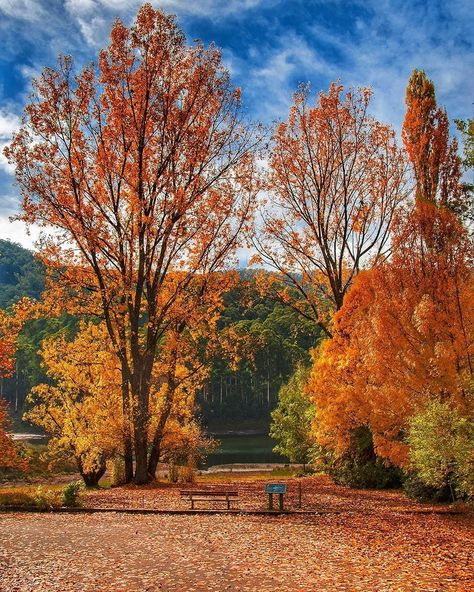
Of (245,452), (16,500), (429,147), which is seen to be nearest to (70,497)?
(16,500)

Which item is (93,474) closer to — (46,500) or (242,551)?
(46,500)

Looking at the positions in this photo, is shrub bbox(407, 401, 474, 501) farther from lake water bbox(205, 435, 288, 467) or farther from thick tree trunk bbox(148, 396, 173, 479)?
lake water bbox(205, 435, 288, 467)

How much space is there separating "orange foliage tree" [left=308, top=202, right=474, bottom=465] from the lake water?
40.2 metres

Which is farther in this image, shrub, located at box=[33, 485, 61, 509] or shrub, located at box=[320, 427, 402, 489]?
shrub, located at box=[320, 427, 402, 489]

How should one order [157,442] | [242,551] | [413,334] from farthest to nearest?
[157,442] < [413,334] < [242,551]

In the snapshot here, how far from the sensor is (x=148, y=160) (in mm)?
23594

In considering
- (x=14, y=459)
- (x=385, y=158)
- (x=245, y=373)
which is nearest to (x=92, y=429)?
(x=14, y=459)

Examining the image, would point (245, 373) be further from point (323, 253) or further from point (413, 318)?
point (413, 318)

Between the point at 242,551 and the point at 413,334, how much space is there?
8.99m

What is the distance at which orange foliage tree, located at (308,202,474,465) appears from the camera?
53.4 feet

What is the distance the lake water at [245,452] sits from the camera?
62375 mm

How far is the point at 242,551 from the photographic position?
432 inches

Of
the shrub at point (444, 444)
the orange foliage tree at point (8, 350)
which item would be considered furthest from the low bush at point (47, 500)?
the shrub at point (444, 444)

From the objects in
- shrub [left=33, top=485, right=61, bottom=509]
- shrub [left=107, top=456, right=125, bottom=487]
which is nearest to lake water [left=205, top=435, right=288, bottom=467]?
shrub [left=107, top=456, right=125, bottom=487]
